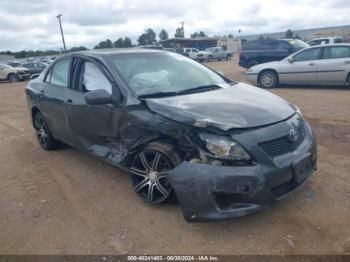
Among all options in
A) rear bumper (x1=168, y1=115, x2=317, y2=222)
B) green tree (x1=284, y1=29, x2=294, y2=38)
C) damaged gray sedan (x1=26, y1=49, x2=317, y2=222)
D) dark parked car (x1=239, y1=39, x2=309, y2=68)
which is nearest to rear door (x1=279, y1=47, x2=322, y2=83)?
dark parked car (x1=239, y1=39, x2=309, y2=68)

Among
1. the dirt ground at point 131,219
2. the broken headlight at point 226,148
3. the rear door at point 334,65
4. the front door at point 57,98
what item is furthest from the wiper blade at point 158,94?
the rear door at point 334,65

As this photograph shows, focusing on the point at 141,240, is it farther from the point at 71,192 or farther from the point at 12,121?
the point at 12,121

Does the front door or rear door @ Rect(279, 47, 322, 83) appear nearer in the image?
the front door

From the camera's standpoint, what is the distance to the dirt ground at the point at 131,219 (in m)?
2.98

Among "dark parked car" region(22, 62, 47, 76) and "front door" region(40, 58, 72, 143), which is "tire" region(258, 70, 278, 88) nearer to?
"front door" region(40, 58, 72, 143)

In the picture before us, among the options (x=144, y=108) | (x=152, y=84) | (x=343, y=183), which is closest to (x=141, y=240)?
(x=144, y=108)

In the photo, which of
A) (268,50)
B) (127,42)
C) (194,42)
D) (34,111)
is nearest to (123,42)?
(127,42)

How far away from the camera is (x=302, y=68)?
10.9 metres

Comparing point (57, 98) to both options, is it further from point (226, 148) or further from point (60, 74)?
point (226, 148)

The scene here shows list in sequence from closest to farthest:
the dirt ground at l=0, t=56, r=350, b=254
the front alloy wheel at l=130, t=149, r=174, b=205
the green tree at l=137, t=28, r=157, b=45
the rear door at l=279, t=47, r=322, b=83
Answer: the dirt ground at l=0, t=56, r=350, b=254 → the front alloy wheel at l=130, t=149, r=174, b=205 → the rear door at l=279, t=47, r=322, b=83 → the green tree at l=137, t=28, r=157, b=45

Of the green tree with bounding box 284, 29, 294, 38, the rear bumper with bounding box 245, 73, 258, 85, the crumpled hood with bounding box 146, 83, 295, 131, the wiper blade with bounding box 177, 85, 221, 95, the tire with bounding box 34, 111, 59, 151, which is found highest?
the wiper blade with bounding box 177, 85, 221, 95

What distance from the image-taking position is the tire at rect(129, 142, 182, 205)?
332 cm

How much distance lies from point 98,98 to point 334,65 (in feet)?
28.8

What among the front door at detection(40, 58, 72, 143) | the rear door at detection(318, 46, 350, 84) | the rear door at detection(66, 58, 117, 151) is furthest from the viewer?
the rear door at detection(318, 46, 350, 84)
